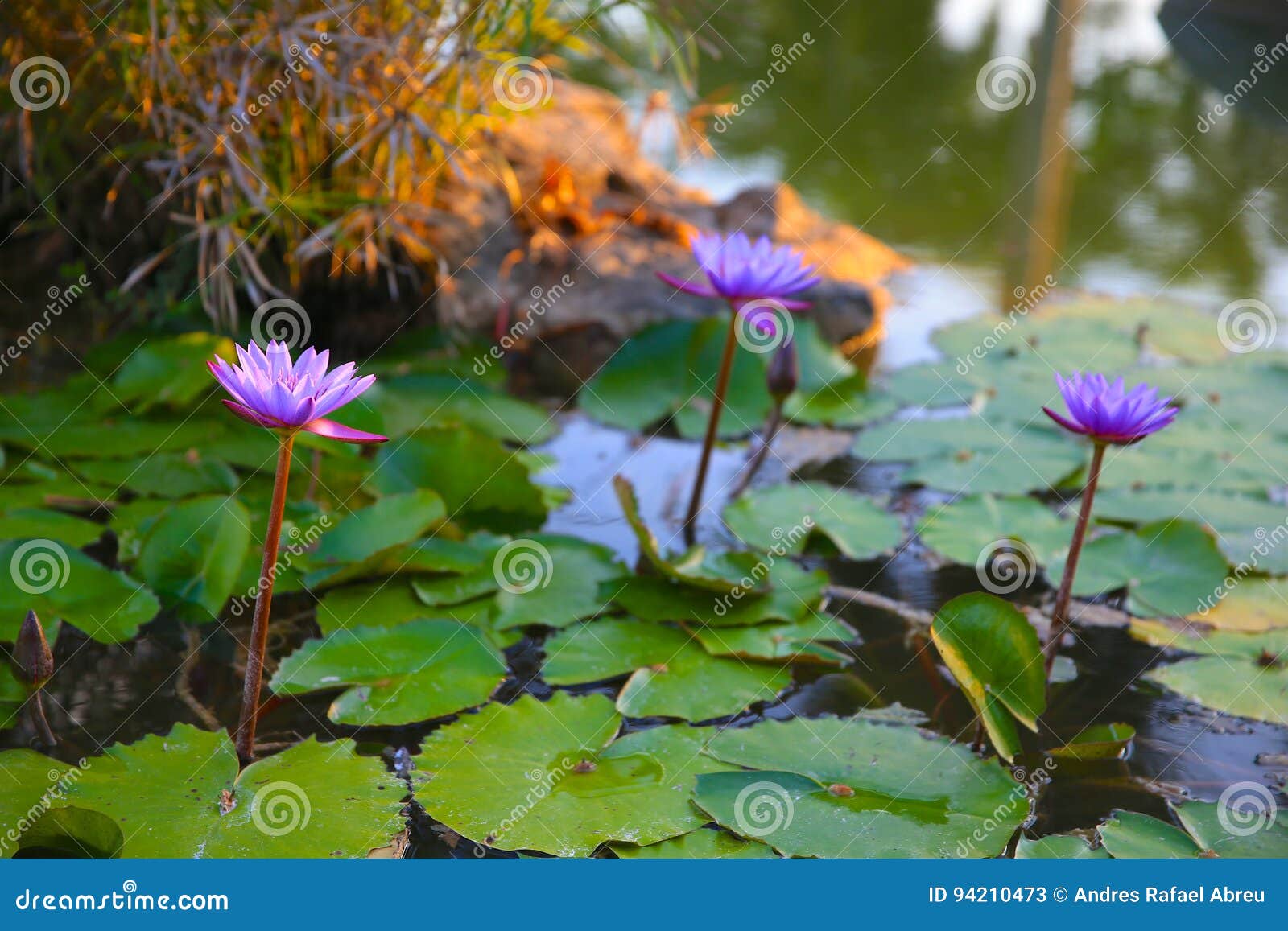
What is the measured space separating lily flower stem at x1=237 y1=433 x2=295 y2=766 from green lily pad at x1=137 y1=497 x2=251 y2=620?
1.12 feet

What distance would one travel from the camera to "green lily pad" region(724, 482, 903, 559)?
2.14 meters

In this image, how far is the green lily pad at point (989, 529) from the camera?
6.89 feet

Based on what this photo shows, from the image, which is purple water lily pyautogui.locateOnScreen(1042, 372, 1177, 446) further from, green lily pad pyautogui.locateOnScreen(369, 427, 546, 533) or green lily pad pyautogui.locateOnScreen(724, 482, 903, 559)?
green lily pad pyautogui.locateOnScreen(369, 427, 546, 533)

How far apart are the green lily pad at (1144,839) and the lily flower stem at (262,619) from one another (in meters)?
1.09

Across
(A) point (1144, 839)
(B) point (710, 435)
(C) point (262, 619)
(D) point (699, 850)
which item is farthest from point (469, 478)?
(A) point (1144, 839)

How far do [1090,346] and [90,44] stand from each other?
102 inches

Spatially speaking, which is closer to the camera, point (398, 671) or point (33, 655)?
point (33, 655)

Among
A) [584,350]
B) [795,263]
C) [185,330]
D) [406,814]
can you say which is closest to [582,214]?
[584,350]

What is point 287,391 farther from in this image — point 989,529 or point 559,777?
Answer: point 989,529

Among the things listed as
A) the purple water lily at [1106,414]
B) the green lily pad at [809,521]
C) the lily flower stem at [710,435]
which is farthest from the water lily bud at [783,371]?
the purple water lily at [1106,414]

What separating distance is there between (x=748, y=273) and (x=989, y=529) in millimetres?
698

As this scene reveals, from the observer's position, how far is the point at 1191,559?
2.01 meters

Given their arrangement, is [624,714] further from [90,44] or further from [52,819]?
[90,44]

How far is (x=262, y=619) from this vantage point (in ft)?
4.69
